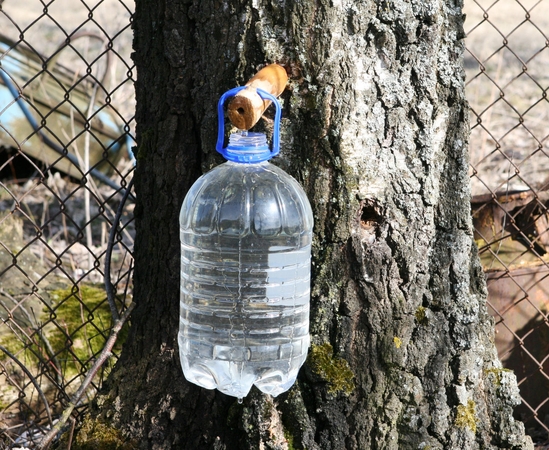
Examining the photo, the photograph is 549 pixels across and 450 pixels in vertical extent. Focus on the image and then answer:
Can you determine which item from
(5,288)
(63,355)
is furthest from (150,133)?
(5,288)

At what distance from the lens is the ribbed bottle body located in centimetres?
185

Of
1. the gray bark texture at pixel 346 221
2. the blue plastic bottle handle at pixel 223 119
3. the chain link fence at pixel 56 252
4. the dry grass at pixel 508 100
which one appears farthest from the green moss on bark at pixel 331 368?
the dry grass at pixel 508 100

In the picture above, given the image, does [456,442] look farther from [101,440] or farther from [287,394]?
[101,440]

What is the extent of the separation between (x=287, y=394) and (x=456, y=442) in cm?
54

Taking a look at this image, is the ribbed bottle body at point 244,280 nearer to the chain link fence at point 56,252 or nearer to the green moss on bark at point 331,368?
the green moss on bark at point 331,368

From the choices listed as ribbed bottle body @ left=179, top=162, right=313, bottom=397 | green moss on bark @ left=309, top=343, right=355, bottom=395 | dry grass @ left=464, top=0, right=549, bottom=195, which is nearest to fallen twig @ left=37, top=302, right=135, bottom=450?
ribbed bottle body @ left=179, top=162, right=313, bottom=397

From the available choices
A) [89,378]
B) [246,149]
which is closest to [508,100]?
[89,378]

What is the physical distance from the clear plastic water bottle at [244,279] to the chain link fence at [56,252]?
41cm

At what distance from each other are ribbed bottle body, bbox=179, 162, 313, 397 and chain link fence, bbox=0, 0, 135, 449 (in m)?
0.41

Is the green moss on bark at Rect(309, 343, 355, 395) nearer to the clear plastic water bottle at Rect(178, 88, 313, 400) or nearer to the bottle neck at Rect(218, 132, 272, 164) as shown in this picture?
the clear plastic water bottle at Rect(178, 88, 313, 400)

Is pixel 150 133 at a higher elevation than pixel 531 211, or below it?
higher

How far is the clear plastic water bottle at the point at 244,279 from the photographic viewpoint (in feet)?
6.07

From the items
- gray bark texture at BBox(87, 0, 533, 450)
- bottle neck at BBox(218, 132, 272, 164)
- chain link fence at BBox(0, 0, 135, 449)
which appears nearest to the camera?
bottle neck at BBox(218, 132, 272, 164)

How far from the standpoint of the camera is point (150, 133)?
2.04m
